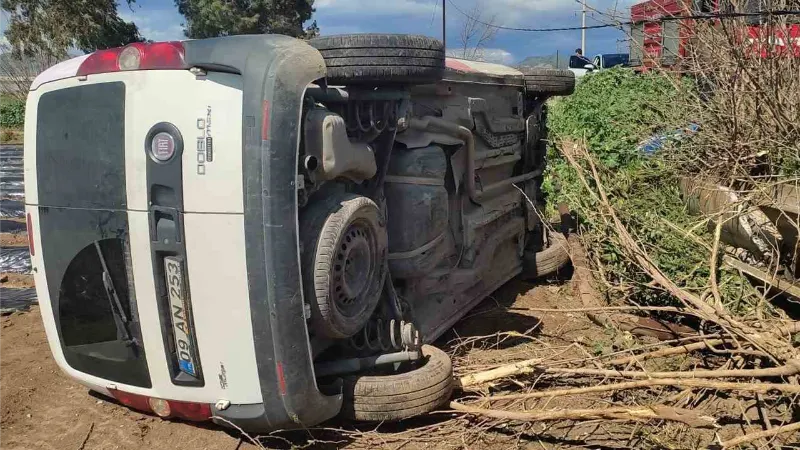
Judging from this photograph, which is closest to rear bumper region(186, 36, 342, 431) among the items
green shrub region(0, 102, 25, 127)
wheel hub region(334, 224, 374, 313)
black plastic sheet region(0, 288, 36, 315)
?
wheel hub region(334, 224, 374, 313)

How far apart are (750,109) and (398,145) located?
2.29 m

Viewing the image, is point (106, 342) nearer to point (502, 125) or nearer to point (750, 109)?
point (502, 125)

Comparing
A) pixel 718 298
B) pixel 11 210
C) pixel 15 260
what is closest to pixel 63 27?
pixel 11 210

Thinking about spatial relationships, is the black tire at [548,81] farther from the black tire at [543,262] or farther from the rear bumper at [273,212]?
the rear bumper at [273,212]

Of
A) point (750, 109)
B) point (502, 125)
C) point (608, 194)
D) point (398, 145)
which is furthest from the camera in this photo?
point (608, 194)

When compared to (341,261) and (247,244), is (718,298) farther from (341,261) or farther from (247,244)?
(247,244)

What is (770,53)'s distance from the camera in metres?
3.87

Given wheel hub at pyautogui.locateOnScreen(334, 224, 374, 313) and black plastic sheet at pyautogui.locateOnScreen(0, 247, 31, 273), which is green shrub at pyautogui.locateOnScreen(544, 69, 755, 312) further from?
black plastic sheet at pyautogui.locateOnScreen(0, 247, 31, 273)

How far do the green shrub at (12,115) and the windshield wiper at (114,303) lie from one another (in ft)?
100

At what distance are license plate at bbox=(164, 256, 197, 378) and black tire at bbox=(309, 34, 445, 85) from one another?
1.13m

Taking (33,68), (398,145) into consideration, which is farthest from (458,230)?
(33,68)

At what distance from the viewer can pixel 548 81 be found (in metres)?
5.99

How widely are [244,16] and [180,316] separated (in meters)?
28.4

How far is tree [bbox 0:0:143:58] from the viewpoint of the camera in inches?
1128
